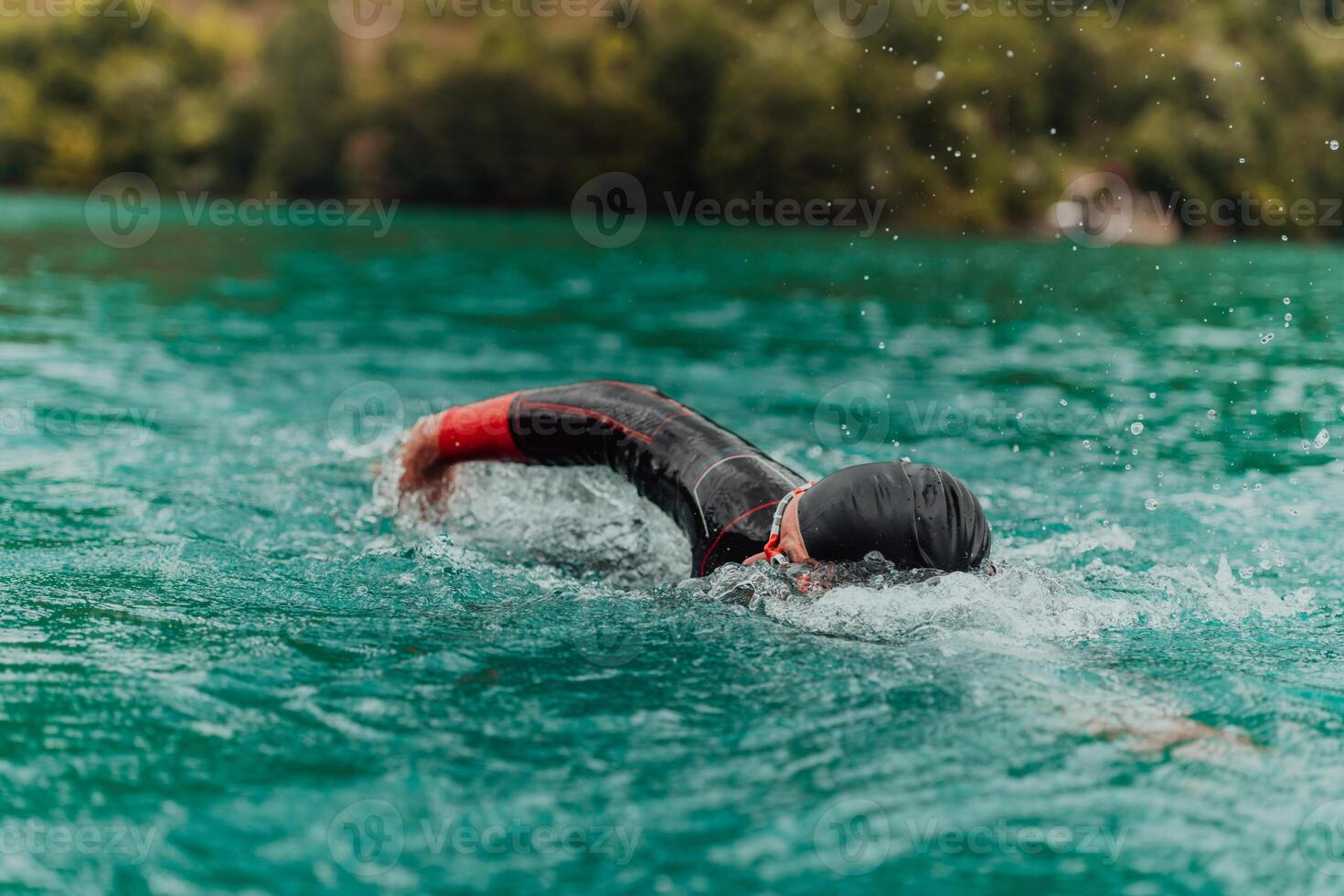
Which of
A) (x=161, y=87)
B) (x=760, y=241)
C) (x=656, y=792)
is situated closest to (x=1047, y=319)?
(x=656, y=792)

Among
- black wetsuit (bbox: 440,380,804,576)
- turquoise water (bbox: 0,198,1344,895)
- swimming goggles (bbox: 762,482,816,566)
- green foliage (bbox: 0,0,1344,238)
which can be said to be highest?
green foliage (bbox: 0,0,1344,238)

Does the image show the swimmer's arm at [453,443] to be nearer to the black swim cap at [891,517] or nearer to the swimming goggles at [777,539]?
the swimming goggles at [777,539]

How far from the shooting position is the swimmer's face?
465 cm

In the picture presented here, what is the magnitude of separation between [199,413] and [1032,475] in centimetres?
713

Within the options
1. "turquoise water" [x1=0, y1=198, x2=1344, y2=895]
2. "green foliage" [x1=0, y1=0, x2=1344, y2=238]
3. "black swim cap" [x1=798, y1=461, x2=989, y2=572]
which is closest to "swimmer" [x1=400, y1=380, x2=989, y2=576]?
"black swim cap" [x1=798, y1=461, x2=989, y2=572]

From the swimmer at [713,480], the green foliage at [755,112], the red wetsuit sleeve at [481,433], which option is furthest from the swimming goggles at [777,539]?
the green foliage at [755,112]

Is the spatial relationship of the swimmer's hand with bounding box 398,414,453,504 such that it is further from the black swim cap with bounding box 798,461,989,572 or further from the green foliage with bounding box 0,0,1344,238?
the green foliage with bounding box 0,0,1344,238

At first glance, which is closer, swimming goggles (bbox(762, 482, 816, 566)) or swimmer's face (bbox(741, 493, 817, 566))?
swimmer's face (bbox(741, 493, 817, 566))

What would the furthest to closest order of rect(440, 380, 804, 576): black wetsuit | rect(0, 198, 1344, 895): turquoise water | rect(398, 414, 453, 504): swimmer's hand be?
1. rect(398, 414, 453, 504): swimmer's hand
2. rect(440, 380, 804, 576): black wetsuit
3. rect(0, 198, 1344, 895): turquoise water

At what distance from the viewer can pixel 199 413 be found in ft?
33.6

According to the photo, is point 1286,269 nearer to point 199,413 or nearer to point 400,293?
point 400,293

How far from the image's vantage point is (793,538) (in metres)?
4.68

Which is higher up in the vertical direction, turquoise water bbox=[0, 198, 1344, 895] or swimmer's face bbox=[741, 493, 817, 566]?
swimmer's face bbox=[741, 493, 817, 566]

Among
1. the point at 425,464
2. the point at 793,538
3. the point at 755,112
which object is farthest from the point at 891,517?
the point at 755,112
